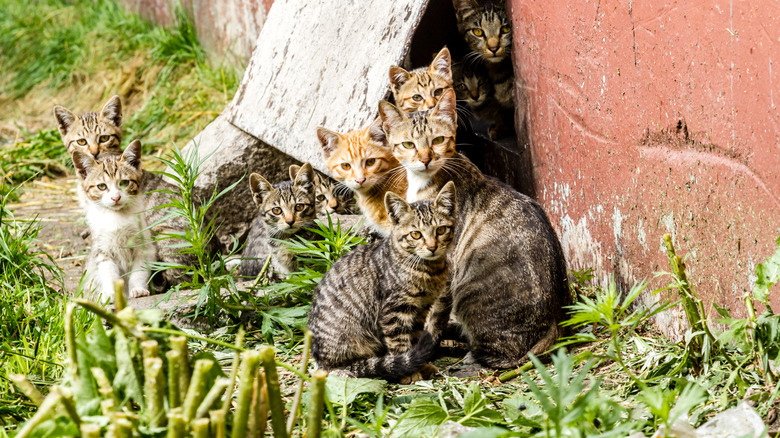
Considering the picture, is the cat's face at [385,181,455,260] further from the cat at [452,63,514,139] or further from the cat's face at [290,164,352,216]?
the cat's face at [290,164,352,216]

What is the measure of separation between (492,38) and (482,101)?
1.52 ft

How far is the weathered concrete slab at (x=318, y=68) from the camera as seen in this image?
16.3 ft

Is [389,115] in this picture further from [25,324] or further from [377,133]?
[25,324]

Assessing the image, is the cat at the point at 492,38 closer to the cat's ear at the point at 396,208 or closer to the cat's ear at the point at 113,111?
the cat's ear at the point at 396,208

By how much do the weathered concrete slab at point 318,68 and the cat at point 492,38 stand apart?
0.52 meters

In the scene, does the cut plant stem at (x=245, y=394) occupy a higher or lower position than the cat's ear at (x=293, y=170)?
lower

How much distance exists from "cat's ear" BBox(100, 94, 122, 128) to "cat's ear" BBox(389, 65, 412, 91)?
2.54 m

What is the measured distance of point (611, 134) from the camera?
393cm

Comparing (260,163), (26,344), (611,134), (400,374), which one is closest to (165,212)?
(260,163)

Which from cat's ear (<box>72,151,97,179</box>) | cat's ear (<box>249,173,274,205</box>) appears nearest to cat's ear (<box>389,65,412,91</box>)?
cat's ear (<box>249,173,274,205</box>)

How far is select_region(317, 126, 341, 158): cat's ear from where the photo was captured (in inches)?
195

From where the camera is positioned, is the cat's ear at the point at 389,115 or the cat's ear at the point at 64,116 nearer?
the cat's ear at the point at 389,115

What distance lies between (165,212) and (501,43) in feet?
7.88

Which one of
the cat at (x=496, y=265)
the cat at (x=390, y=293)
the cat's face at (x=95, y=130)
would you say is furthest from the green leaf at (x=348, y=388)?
the cat's face at (x=95, y=130)
